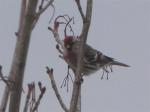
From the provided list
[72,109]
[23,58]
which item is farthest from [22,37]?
[72,109]

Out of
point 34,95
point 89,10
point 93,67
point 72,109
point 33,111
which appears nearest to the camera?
point 72,109

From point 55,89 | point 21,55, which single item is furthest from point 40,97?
point 21,55

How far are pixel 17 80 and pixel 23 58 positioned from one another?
4.8 inches

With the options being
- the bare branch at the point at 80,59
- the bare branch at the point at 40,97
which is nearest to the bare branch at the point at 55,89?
the bare branch at the point at 40,97

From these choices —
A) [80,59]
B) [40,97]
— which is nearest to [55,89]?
[40,97]

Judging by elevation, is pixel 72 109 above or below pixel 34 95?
below

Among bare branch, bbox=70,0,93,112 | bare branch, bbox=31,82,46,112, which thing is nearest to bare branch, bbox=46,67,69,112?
bare branch, bbox=31,82,46,112

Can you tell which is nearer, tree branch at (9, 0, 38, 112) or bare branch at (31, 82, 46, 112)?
tree branch at (9, 0, 38, 112)

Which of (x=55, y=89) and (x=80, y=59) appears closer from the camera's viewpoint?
(x=80, y=59)

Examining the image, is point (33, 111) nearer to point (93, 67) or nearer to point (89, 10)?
point (89, 10)

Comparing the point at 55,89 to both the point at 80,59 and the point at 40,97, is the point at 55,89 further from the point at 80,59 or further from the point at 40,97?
the point at 80,59

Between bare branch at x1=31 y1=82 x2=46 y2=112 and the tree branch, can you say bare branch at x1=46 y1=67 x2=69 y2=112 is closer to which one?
bare branch at x1=31 y1=82 x2=46 y2=112

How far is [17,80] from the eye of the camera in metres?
2.49

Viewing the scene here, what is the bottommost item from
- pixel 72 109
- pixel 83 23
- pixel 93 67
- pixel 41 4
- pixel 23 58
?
pixel 72 109
